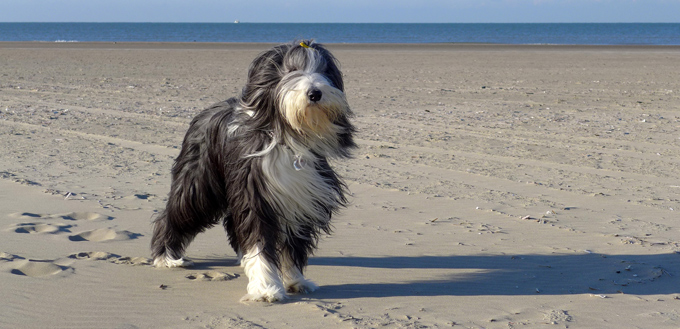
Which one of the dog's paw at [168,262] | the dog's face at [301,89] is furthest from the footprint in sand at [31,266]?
the dog's face at [301,89]

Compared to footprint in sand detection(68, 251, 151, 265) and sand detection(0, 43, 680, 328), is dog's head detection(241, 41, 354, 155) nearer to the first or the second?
sand detection(0, 43, 680, 328)

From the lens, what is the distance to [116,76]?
59.5 ft

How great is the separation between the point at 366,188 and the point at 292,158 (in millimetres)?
3109

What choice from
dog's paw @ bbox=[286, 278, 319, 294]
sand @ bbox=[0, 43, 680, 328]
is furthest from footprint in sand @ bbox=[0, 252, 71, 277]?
dog's paw @ bbox=[286, 278, 319, 294]

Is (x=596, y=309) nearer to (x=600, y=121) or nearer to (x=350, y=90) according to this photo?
(x=600, y=121)

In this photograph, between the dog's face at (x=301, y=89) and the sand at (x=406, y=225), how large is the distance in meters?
A: 1.09

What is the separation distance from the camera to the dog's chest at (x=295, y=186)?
3.88 meters

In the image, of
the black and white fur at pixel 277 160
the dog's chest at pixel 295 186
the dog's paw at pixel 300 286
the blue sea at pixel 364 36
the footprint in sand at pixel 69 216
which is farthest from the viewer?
the blue sea at pixel 364 36

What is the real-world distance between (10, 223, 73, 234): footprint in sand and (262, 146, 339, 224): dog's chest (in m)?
2.28

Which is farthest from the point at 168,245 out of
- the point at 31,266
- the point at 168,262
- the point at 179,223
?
the point at 31,266

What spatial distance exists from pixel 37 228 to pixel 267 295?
7.54 feet

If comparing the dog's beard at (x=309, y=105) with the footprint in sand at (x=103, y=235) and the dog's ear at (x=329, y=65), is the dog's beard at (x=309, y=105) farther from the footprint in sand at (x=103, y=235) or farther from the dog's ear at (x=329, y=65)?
the footprint in sand at (x=103, y=235)

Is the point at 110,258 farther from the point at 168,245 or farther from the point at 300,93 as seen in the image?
the point at 300,93

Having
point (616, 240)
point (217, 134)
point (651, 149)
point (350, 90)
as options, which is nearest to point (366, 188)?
point (616, 240)
